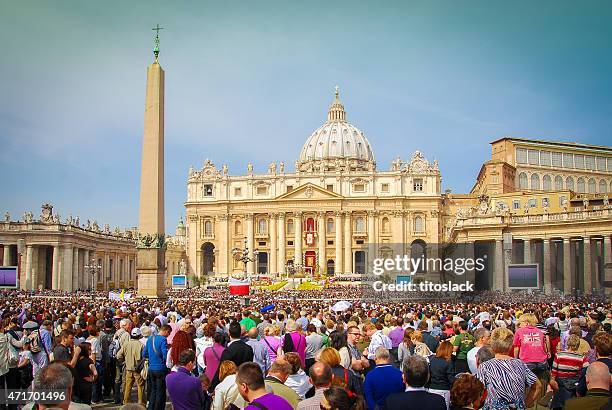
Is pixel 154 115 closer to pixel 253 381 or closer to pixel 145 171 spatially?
pixel 145 171

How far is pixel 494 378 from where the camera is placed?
21.7 ft

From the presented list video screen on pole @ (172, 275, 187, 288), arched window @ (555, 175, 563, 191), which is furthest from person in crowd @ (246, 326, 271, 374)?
arched window @ (555, 175, 563, 191)

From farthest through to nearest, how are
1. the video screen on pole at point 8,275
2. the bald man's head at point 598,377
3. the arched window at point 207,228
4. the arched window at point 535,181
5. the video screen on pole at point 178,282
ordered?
the arched window at point 207,228, the arched window at point 535,181, the video screen on pole at point 178,282, the video screen on pole at point 8,275, the bald man's head at point 598,377

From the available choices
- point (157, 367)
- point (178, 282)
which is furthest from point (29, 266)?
point (157, 367)

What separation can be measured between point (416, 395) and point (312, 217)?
88.2 meters

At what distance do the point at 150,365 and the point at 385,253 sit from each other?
79862 mm

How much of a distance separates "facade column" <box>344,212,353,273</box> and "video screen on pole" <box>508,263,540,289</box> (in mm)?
58558

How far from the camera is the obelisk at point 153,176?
81.1ft

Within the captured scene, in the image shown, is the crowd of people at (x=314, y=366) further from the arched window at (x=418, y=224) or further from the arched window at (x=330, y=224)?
the arched window at (x=330, y=224)

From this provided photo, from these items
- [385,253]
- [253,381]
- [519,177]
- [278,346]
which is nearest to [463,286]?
[278,346]

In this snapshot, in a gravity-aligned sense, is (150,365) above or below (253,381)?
below

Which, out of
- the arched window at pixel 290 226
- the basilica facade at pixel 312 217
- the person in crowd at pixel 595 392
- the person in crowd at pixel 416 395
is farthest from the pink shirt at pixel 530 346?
the arched window at pixel 290 226

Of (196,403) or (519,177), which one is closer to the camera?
(196,403)

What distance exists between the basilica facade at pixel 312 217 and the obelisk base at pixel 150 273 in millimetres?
64011
